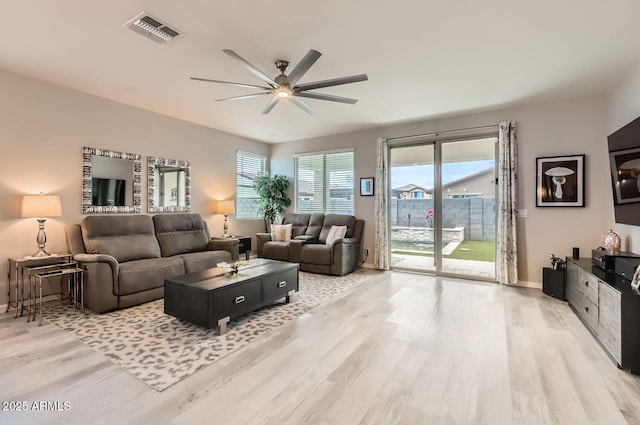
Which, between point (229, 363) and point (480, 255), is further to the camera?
point (480, 255)

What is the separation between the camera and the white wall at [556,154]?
4129 mm

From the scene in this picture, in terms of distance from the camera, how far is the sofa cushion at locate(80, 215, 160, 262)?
387 cm

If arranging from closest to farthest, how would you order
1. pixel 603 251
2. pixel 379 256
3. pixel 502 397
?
pixel 502 397 → pixel 603 251 → pixel 379 256

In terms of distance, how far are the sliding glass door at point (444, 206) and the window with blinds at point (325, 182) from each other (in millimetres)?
990

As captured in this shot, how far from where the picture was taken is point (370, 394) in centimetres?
194

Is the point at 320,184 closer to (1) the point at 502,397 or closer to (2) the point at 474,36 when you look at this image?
(2) the point at 474,36

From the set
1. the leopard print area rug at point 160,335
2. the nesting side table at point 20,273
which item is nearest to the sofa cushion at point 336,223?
the leopard print area rug at point 160,335

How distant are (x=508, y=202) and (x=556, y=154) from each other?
94 centimetres

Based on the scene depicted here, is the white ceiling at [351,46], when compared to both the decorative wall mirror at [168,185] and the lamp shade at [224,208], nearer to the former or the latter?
the decorative wall mirror at [168,185]

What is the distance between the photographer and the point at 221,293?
2857 mm

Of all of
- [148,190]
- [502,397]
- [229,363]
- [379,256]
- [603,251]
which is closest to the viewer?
[502,397]

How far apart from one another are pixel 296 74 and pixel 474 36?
66.9 inches

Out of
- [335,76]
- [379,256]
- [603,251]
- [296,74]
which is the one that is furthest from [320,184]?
[603,251]

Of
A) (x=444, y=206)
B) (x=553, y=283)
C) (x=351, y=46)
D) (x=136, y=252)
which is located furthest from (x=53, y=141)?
(x=553, y=283)
